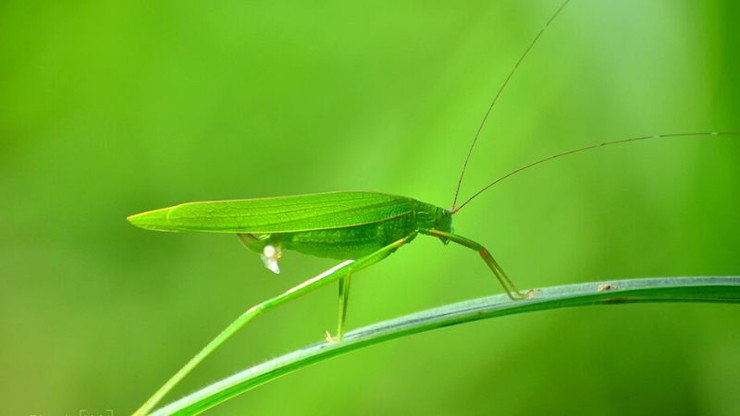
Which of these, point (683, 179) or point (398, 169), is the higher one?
point (398, 169)

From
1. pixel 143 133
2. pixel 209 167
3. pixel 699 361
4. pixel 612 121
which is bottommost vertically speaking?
pixel 699 361

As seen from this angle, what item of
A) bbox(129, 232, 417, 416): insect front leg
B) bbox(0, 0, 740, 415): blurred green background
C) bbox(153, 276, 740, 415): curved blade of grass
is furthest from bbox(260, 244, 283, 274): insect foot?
bbox(0, 0, 740, 415): blurred green background

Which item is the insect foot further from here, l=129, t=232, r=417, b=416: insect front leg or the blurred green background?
the blurred green background

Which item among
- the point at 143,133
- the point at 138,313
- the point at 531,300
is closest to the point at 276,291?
the point at 138,313

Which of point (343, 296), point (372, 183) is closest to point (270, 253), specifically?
point (343, 296)

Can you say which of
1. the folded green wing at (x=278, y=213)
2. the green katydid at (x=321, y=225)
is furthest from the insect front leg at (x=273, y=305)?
the folded green wing at (x=278, y=213)

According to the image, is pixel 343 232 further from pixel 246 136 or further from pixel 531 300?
pixel 246 136
